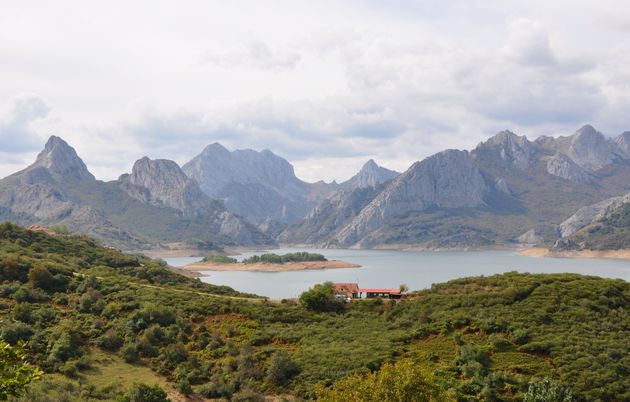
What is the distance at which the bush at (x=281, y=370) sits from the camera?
4700cm

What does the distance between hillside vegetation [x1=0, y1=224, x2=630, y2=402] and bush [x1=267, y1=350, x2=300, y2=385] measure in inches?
3.5

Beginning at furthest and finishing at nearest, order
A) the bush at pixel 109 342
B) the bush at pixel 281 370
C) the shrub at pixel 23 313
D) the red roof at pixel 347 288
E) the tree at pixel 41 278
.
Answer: the red roof at pixel 347 288
the tree at pixel 41 278
the shrub at pixel 23 313
the bush at pixel 109 342
the bush at pixel 281 370

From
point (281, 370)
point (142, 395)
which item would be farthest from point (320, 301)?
point (142, 395)

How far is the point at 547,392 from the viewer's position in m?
38.2

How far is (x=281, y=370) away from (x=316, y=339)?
25.9 ft

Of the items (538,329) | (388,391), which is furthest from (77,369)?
(538,329)

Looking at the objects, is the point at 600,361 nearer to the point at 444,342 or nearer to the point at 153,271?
the point at 444,342

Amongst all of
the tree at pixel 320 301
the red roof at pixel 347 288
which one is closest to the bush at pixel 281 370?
the tree at pixel 320 301

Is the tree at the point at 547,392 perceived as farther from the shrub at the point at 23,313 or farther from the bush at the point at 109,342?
the shrub at the point at 23,313

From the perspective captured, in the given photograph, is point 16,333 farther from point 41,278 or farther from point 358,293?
point 358,293

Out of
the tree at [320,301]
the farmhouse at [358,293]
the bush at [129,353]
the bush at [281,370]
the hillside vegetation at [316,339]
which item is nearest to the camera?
the hillside vegetation at [316,339]

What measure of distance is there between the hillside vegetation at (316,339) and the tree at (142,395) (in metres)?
0.29

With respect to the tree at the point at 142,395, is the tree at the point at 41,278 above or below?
above

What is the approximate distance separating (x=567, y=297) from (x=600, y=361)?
14086 millimetres
